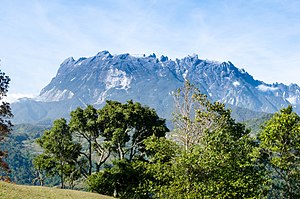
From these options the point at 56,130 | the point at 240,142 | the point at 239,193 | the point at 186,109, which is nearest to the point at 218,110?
the point at 186,109

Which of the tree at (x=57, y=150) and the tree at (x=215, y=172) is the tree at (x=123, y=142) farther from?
the tree at (x=215, y=172)

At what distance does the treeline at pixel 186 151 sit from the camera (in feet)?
77.7

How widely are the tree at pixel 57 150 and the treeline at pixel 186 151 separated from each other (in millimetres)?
152

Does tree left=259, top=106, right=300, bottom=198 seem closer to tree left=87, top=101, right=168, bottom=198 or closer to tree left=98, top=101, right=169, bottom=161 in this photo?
tree left=87, top=101, right=168, bottom=198

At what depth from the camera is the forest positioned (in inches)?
933

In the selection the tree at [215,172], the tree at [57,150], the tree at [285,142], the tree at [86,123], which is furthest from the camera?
the tree at [57,150]

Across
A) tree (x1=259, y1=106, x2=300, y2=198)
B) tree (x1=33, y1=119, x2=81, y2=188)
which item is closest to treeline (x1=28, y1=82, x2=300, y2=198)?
tree (x1=259, y1=106, x2=300, y2=198)

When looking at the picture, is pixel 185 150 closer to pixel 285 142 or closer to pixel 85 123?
pixel 285 142

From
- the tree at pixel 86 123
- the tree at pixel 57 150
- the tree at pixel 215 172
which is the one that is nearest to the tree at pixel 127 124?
the tree at pixel 86 123

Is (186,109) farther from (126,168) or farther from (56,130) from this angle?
(56,130)

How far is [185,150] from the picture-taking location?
2517 cm

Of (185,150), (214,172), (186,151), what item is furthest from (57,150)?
(214,172)

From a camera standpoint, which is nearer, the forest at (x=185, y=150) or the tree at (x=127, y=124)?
the forest at (x=185, y=150)

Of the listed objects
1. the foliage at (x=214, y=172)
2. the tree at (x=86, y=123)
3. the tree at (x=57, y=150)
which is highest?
the tree at (x=86, y=123)
